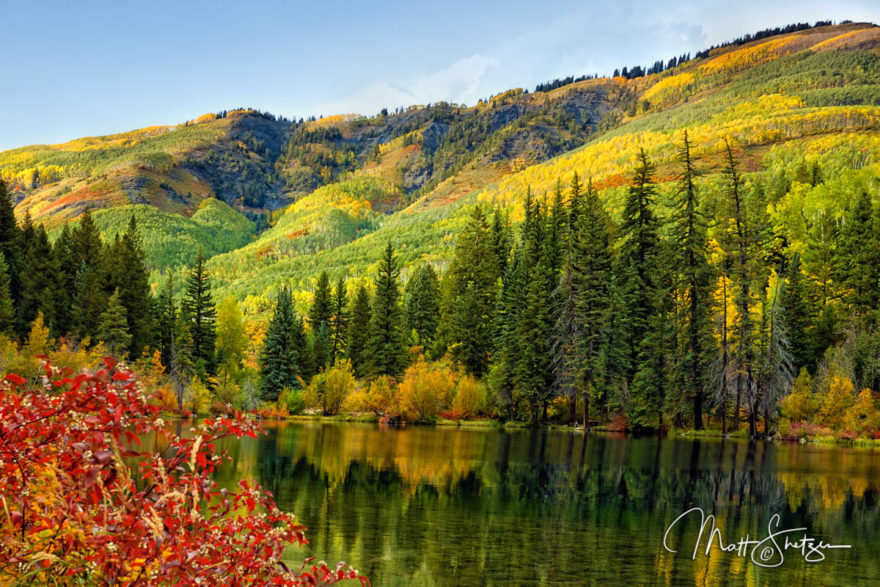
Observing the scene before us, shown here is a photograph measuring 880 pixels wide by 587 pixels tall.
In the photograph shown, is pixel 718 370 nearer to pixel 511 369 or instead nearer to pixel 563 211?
pixel 511 369

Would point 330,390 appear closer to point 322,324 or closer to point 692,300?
point 322,324

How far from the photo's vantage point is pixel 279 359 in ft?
237

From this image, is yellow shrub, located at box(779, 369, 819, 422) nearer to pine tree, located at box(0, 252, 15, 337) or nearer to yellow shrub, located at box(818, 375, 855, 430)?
yellow shrub, located at box(818, 375, 855, 430)

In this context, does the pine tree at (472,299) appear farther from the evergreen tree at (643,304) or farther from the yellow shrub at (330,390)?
the evergreen tree at (643,304)

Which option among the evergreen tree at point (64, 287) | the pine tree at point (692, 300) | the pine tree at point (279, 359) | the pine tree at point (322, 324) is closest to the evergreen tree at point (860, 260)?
the pine tree at point (692, 300)

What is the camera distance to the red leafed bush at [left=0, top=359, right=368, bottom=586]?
14.6 ft

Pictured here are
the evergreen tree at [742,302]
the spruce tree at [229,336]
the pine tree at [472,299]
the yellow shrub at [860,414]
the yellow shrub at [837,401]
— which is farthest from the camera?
the spruce tree at [229,336]

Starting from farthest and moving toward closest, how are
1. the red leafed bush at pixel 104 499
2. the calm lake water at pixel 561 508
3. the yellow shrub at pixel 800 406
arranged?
the yellow shrub at pixel 800 406
the calm lake water at pixel 561 508
the red leafed bush at pixel 104 499

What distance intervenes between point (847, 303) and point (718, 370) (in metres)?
20.1

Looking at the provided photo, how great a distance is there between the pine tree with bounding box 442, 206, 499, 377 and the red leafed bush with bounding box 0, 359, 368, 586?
62580mm

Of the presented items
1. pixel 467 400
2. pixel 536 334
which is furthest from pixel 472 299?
pixel 467 400

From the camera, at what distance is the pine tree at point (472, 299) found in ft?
225

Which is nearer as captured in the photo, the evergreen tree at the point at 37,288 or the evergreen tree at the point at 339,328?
the evergreen tree at the point at 37,288

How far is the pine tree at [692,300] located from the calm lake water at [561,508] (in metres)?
13.9
